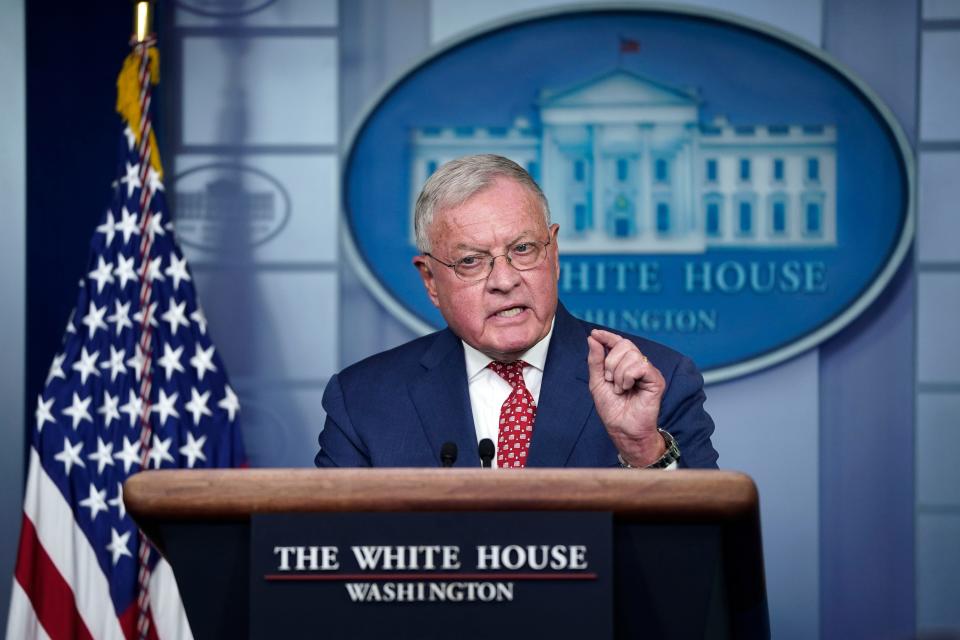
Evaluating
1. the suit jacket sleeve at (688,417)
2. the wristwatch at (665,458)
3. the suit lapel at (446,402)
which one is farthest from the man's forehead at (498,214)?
the wristwatch at (665,458)

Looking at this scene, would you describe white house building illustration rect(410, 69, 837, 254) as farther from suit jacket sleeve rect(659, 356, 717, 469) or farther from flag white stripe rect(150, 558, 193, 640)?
suit jacket sleeve rect(659, 356, 717, 469)

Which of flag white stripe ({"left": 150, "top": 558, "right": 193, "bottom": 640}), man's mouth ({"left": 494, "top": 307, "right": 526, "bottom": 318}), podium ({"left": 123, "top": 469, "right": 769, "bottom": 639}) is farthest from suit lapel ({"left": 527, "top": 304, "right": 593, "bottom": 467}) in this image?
flag white stripe ({"left": 150, "top": 558, "right": 193, "bottom": 640})

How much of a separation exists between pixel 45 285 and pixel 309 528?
2.42 metres

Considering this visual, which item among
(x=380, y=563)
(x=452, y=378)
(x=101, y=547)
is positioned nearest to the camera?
(x=380, y=563)

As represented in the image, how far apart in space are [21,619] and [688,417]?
1958mm

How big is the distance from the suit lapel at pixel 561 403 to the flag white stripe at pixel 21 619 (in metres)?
1.72

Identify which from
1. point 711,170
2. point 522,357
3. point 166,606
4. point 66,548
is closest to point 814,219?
point 711,170

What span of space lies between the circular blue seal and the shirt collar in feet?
3.90

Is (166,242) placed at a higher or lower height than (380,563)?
higher

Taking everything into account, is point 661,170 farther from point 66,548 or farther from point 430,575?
point 430,575

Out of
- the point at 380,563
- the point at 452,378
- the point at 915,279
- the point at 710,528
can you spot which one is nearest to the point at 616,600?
the point at 710,528

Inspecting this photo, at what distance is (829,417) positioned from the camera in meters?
3.32

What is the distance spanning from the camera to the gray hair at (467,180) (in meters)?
2.03

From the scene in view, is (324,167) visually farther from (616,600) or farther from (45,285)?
(616,600)
